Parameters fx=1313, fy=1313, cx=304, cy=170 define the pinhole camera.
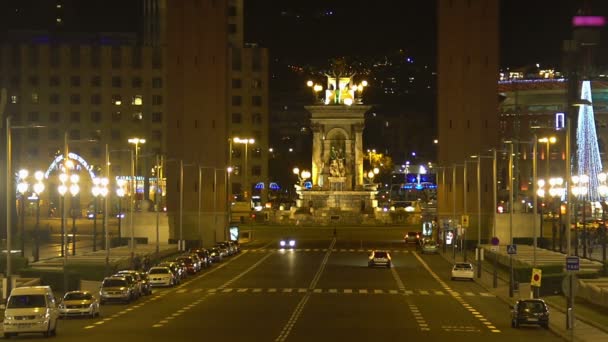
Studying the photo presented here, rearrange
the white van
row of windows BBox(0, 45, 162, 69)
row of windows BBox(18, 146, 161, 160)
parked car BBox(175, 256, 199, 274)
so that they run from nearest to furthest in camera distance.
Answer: the white van
parked car BBox(175, 256, 199, 274)
row of windows BBox(18, 146, 161, 160)
row of windows BBox(0, 45, 162, 69)

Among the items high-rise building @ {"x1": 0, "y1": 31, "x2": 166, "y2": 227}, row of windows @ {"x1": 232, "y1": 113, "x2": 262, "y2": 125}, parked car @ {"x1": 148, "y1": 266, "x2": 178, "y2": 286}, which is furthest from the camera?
row of windows @ {"x1": 232, "y1": 113, "x2": 262, "y2": 125}

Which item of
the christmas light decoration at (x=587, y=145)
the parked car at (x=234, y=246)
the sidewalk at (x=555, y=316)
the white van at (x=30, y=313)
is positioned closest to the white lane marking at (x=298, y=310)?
the white van at (x=30, y=313)

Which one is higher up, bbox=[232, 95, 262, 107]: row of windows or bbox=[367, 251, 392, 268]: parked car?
bbox=[232, 95, 262, 107]: row of windows

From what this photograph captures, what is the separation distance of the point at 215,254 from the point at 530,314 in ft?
164

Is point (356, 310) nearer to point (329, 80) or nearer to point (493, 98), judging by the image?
point (493, 98)

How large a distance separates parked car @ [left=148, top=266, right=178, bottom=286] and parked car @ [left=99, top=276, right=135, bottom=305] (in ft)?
35.5

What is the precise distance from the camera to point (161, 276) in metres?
67.5

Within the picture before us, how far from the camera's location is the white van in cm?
3994

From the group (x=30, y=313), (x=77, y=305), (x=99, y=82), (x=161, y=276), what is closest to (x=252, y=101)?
(x=99, y=82)

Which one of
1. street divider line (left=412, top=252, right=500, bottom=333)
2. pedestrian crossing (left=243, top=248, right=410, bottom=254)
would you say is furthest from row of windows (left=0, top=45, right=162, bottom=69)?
street divider line (left=412, top=252, right=500, bottom=333)

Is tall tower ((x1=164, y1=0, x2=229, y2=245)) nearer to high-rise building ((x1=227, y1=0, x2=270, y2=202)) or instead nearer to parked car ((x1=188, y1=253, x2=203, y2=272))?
parked car ((x1=188, y1=253, x2=203, y2=272))

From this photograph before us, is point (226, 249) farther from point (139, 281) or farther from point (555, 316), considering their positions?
point (555, 316)

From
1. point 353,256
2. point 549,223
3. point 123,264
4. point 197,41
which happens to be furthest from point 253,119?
point 123,264

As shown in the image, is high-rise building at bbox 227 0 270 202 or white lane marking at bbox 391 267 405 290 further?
high-rise building at bbox 227 0 270 202
